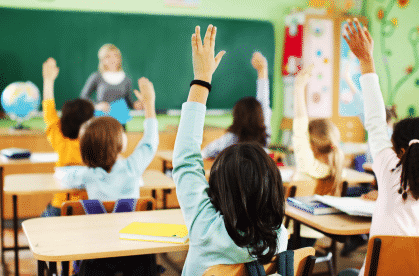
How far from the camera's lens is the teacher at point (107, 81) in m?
4.62

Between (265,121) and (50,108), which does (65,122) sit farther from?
(265,121)

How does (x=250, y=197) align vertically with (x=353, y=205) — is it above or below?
above

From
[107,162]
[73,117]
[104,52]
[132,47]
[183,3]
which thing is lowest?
[107,162]

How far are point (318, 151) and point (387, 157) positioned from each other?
1.10m

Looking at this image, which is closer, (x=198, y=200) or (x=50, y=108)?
(x=198, y=200)

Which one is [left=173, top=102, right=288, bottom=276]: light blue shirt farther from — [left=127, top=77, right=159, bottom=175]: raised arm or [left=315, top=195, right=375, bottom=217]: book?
[left=127, top=77, right=159, bottom=175]: raised arm

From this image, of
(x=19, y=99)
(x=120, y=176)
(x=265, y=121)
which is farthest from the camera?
(x=19, y=99)

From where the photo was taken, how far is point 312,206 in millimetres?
2006

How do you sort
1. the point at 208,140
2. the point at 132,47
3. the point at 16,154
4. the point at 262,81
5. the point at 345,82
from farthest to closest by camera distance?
the point at 345,82, the point at 132,47, the point at 208,140, the point at 16,154, the point at 262,81

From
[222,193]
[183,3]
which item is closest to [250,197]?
[222,193]

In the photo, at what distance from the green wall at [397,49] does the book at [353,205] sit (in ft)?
13.4

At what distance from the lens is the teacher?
182 inches

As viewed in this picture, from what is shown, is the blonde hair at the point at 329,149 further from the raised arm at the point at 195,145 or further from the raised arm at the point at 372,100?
the raised arm at the point at 195,145

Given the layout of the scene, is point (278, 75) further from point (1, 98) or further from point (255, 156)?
point (255, 156)
